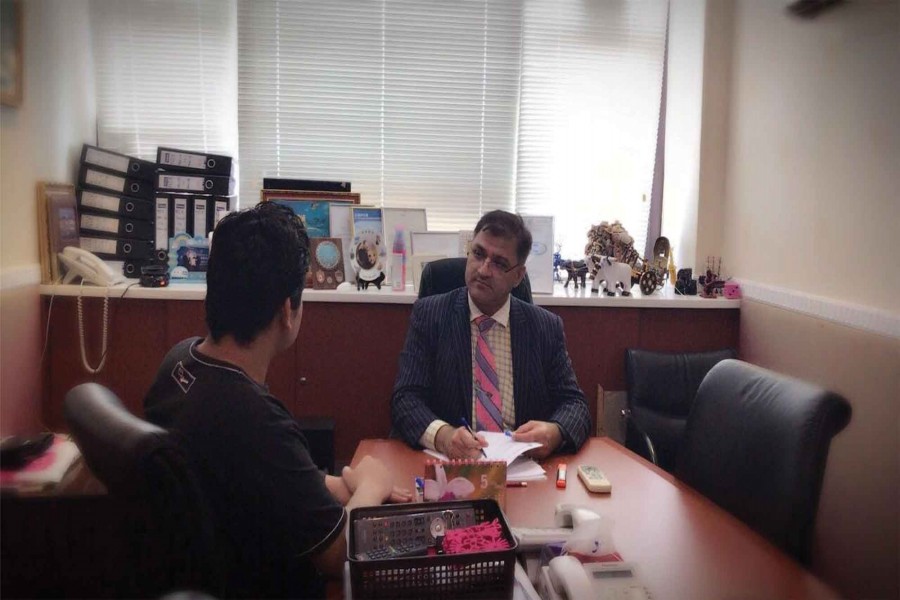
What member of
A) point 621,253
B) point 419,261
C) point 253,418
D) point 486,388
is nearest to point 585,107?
point 621,253

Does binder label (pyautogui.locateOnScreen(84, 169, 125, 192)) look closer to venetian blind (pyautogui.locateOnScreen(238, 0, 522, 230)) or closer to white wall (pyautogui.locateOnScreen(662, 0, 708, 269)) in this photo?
venetian blind (pyautogui.locateOnScreen(238, 0, 522, 230))

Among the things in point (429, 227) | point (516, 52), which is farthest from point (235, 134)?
point (516, 52)

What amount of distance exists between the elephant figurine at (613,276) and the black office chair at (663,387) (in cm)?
28

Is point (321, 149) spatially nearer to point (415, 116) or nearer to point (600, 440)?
point (415, 116)

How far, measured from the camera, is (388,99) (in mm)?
2807

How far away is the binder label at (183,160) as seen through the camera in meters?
2.48

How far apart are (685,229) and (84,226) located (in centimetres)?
264

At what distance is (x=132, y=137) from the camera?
2.66 meters

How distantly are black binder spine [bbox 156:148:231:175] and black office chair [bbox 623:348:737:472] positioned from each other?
1917 millimetres

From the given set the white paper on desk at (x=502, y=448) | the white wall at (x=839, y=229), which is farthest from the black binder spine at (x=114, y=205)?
the white wall at (x=839, y=229)

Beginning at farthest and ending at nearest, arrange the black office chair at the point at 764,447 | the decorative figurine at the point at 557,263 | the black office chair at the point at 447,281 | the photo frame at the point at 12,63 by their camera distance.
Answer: the decorative figurine at the point at 557,263 → the black office chair at the point at 447,281 → the black office chair at the point at 764,447 → the photo frame at the point at 12,63

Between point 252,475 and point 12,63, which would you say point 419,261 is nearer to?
point 12,63

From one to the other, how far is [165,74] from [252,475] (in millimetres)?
2427

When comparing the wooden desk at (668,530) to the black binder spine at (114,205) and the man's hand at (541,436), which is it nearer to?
the man's hand at (541,436)
